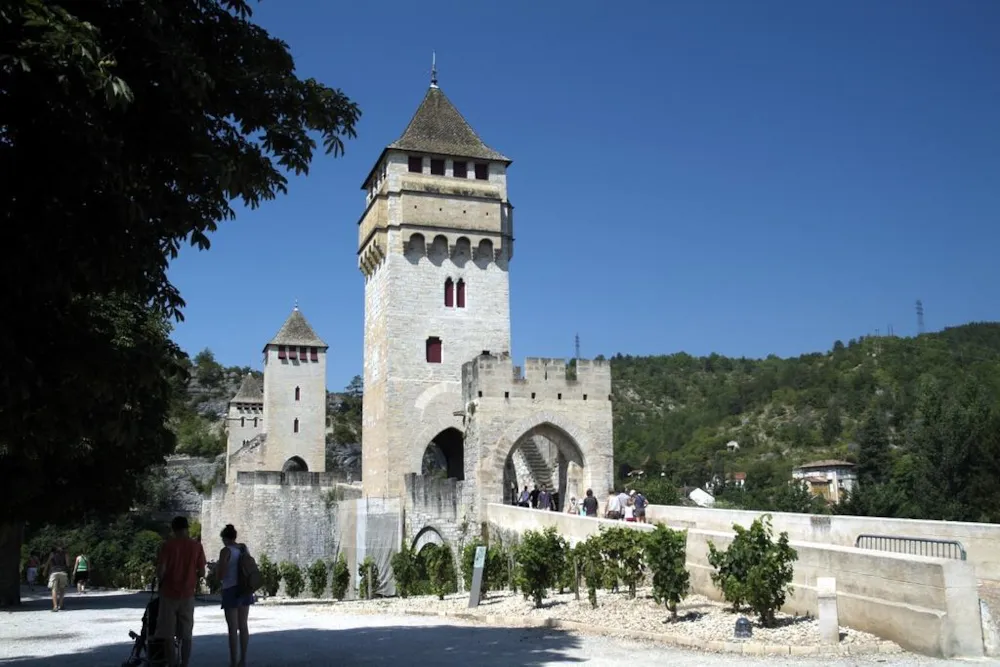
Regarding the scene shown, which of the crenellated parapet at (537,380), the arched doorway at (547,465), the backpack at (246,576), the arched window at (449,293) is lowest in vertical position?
the backpack at (246,576)

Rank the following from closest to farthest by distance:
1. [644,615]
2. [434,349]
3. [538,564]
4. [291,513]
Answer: [644,615] → [538,564] → [434,349] → [291,513]

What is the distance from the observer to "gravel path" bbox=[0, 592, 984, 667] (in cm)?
934

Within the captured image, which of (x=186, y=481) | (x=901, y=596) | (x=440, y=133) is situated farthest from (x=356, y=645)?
(x=186, y=481)

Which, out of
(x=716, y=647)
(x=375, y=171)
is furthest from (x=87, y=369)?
(x=375, y=171)

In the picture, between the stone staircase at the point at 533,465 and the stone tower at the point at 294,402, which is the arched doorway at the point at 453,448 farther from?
the stone tower at the point at 294,402

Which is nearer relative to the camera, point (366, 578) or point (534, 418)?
point (366, 578)

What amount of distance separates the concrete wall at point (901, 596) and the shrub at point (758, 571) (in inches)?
12.2

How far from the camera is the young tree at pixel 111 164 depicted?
22.9 feet

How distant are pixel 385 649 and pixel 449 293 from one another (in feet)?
81.2

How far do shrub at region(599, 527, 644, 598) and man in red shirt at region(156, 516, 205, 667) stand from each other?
590cm

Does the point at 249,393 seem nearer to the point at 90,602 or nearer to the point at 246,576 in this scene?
the point at 90,602

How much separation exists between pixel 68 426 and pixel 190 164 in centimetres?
240

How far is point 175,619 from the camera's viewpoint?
9.16 meters

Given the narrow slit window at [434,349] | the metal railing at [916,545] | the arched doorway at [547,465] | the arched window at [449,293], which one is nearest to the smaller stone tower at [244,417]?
the narrow slit window at [434,349]
